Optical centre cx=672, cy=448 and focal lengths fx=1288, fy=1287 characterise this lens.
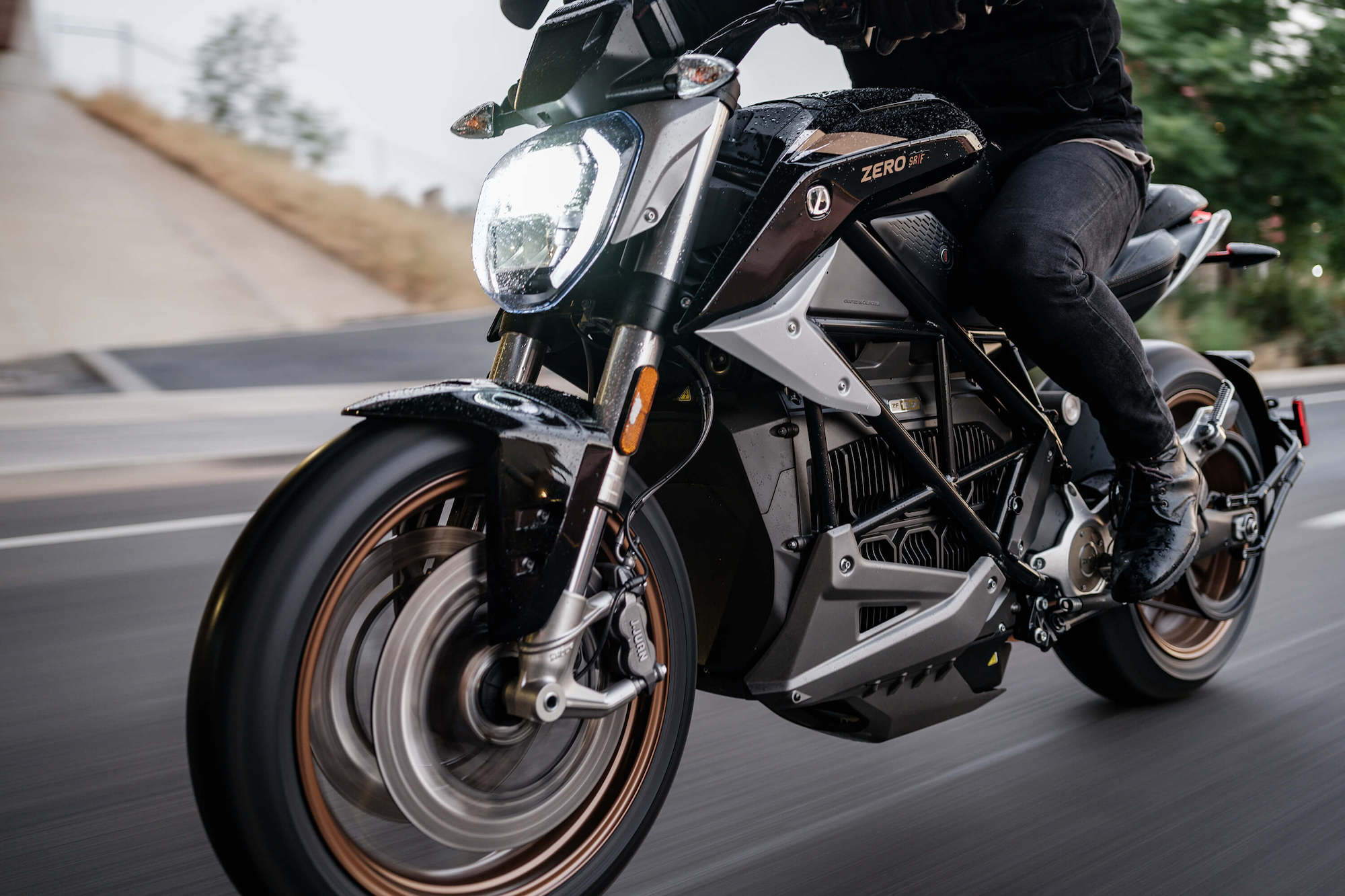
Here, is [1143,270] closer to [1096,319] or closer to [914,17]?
[1096,319]

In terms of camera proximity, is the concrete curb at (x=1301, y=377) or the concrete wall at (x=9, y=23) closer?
the concrete curb at (x=1301, y=377)

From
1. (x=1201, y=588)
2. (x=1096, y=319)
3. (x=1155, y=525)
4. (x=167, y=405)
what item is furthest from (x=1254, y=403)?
(x=167, y=405)

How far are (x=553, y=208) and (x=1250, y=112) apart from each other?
12.0 m

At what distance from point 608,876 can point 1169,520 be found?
1.40 meters

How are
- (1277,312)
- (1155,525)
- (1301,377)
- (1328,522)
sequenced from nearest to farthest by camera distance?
(1155,525) → (1328,522) → (1301,377) → (1277,312)

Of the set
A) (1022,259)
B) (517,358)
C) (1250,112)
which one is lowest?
(1250,112)

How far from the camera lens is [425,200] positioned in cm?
1791

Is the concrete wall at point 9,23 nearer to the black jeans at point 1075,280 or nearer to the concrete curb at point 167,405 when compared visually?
the concrete curb at point 167,405

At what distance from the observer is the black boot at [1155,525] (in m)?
2.63

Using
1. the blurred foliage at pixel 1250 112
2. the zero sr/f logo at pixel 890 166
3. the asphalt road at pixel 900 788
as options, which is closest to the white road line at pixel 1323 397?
the blurred foliage at pixel 1250 112

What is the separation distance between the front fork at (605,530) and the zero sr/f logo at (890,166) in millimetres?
266

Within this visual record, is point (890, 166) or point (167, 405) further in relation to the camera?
point (167, 405)

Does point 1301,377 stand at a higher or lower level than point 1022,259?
lower

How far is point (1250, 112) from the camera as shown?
1219 cm
